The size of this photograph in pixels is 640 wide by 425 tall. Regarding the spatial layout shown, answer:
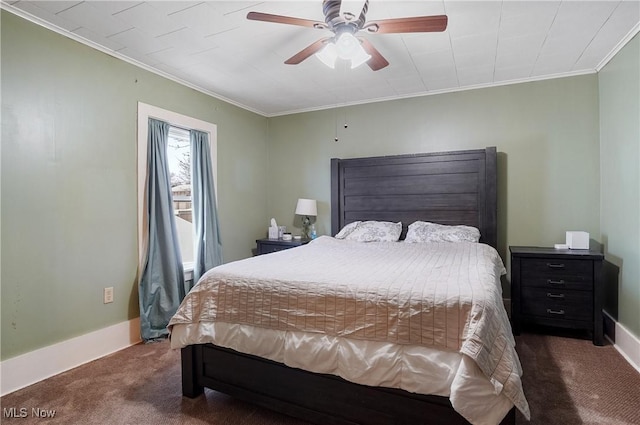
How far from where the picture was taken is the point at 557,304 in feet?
9.44

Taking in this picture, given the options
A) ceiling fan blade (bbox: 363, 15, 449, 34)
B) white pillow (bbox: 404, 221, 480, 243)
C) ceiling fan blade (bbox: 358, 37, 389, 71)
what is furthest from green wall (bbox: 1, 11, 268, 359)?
white pillow (bbox: 404, 221, 480, 243)

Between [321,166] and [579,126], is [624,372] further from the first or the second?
[321,166]

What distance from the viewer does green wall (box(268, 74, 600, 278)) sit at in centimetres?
322

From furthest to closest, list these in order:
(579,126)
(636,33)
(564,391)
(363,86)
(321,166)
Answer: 1. (321,166)
2. (363,86)
3. (579,126)
4. (636,33)
5. (564,391)

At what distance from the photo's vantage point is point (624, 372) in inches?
89.3

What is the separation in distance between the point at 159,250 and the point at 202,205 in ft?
2.36

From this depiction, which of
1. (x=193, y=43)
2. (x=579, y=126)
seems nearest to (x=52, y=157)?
(x=193, y=43)

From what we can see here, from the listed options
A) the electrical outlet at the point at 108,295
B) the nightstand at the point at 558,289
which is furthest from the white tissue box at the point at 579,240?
the electrical outlet at the point at 108,295

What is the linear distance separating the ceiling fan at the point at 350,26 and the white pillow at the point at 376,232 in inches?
69.4

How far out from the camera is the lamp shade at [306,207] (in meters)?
4.19

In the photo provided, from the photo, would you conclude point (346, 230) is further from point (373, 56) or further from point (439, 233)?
point (373, 56)

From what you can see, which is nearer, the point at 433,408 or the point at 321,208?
the point at 433,408

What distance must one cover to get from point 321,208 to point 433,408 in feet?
10.3

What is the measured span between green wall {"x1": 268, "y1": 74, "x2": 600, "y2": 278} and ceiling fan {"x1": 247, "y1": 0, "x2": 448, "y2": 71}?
1677 millimetres
